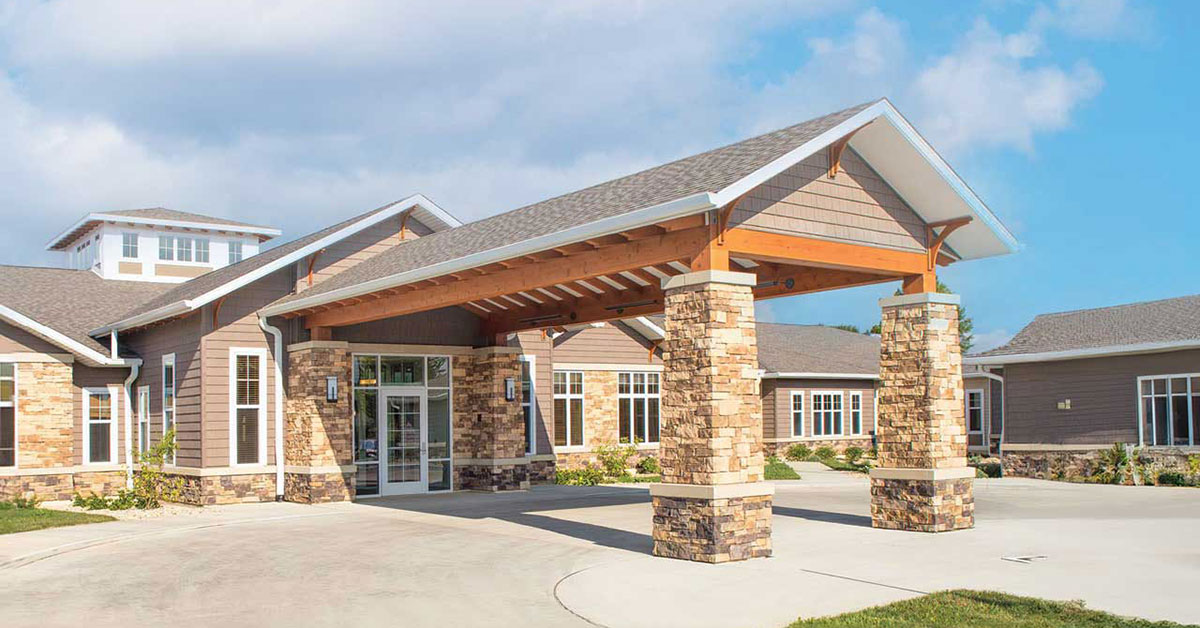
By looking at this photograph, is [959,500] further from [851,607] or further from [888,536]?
[851,607]

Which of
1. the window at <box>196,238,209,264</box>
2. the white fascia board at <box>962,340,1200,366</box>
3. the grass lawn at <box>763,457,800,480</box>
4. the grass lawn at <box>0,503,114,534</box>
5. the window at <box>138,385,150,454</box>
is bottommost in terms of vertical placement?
the grass lawn at <box>763,457,800,480</box>

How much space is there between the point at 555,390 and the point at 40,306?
37.4ft

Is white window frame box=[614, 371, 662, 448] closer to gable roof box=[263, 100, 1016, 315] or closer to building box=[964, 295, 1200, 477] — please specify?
building box=[964, 295, 1200, 477]

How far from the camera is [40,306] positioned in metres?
22.4

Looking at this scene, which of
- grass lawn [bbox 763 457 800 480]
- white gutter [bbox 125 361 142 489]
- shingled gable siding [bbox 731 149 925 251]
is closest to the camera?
shingled gable siding [bbox 731 149 925 251]

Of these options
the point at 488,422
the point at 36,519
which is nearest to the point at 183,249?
the point at 488,422

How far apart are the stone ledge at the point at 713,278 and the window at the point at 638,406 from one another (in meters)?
15.1

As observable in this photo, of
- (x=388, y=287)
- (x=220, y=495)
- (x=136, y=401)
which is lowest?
(x=220, y=495)

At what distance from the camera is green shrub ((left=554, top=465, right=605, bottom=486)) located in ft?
75.5

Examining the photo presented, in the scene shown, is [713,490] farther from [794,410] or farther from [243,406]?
[794,410]

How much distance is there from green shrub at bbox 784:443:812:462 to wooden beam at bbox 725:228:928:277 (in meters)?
20.1

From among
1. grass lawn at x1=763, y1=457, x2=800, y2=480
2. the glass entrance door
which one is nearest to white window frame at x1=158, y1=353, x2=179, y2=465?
the glass entrance door

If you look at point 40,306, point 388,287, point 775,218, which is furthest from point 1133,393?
point 40,306

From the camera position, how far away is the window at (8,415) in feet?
63.3
